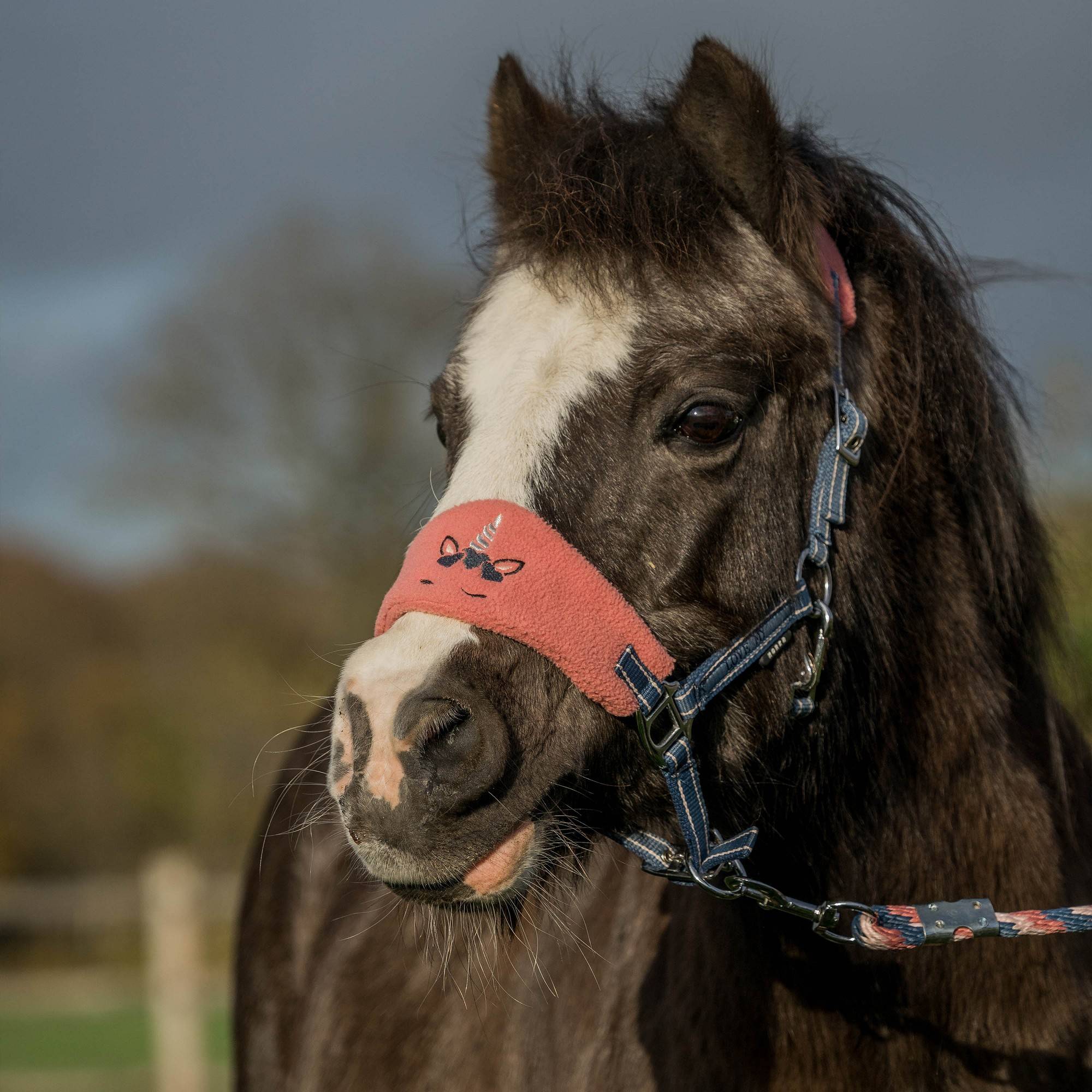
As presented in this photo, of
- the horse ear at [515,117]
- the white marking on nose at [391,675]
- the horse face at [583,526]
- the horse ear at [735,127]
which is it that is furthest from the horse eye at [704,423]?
the horse ear at [515,117]

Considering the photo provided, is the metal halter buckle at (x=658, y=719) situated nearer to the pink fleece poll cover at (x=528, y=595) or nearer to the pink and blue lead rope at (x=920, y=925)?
the pink fleece poll cover at (x=528, y=595)

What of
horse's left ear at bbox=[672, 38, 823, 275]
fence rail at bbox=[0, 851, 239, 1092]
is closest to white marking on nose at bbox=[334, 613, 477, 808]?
horse's left ear at bbox=[672, 38, 823, 275]

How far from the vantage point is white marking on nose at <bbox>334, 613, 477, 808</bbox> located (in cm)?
188

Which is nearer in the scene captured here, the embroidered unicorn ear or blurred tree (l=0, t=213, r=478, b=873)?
the embroidered unicorn ear

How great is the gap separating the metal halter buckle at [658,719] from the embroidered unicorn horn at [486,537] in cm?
40

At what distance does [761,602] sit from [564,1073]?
131 centimetres

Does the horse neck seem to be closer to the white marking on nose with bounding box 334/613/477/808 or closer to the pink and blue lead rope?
the pink and blue lead rope

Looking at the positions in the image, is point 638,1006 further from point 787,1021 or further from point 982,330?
point 982,330


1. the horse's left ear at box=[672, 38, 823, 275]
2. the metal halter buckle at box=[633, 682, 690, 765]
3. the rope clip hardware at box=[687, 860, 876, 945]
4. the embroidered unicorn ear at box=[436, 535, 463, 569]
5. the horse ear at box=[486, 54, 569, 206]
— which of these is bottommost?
the rope clip hardware at box=[687, 860, 876, 945]

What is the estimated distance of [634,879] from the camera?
2.97 m

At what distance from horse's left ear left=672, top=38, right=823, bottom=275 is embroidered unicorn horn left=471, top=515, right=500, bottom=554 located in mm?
860

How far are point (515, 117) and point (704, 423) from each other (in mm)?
1208

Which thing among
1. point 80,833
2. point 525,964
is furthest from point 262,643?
point 525,964

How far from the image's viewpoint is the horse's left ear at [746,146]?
2.36 m
